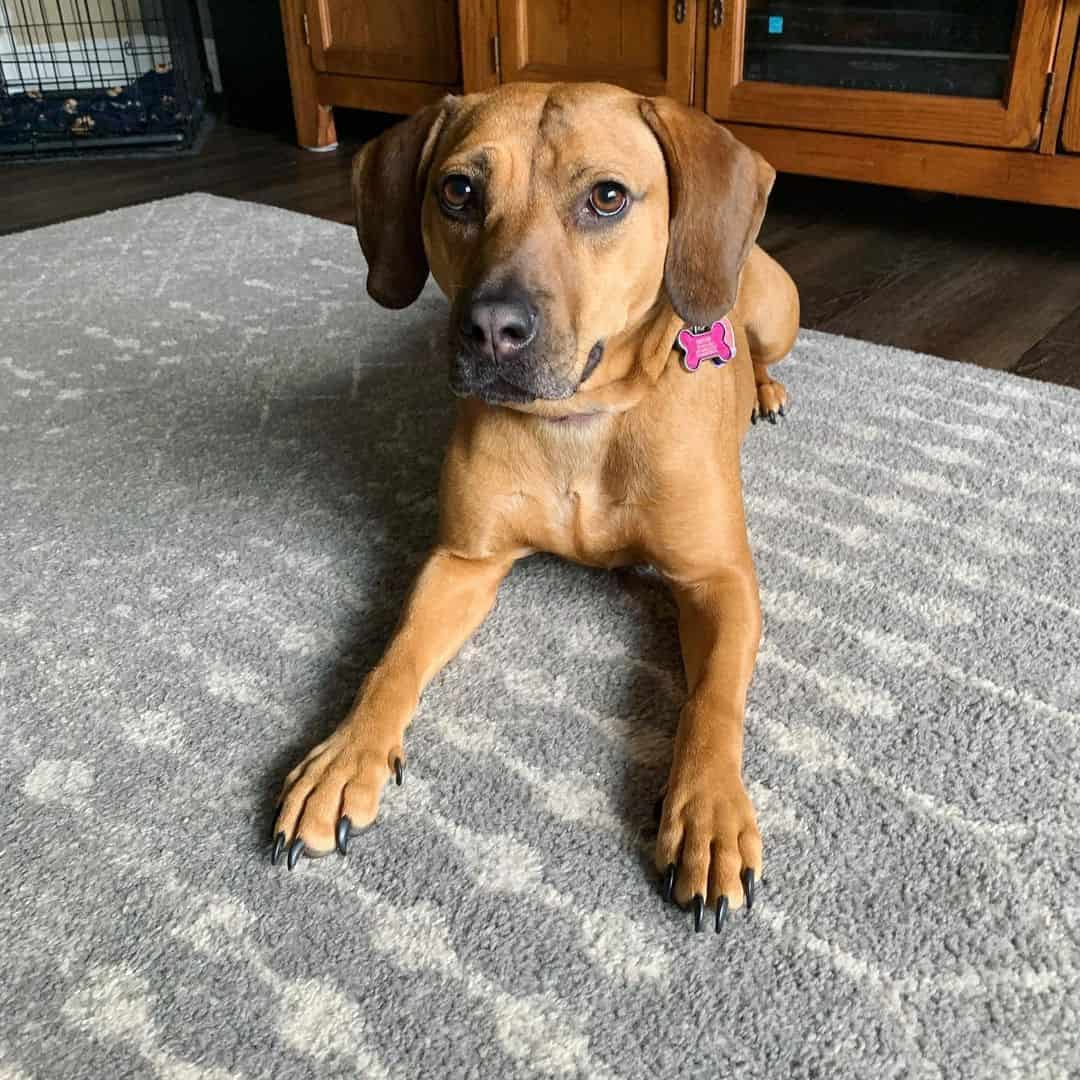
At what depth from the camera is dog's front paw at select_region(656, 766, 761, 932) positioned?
125 cm

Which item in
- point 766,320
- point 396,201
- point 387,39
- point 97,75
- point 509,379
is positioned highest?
point 396,201

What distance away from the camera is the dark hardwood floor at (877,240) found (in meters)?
2.94

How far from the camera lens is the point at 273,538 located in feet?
6.89

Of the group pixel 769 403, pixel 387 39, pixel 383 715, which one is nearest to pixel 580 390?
pixel 383 715

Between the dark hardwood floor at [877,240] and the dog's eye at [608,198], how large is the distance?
5.09 ft

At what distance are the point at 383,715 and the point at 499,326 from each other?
55 centimetres

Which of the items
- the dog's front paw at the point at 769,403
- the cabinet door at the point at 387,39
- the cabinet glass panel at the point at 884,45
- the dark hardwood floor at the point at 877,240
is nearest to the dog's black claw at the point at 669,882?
the dog's front paw at the point at 769,403

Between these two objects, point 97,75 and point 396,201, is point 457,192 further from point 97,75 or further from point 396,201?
point 97,75

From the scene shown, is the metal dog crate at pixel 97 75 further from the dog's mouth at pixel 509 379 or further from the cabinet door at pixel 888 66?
the dog's mouth at pixel 509 379

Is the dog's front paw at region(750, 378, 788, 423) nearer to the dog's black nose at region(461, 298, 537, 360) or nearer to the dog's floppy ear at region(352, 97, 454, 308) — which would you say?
the dog's floppy ear at region(352, 97, 454, 308)

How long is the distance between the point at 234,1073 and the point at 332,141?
5.07 m

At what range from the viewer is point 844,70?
361 cm

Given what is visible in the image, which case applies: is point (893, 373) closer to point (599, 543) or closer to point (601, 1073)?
point (599, 543)

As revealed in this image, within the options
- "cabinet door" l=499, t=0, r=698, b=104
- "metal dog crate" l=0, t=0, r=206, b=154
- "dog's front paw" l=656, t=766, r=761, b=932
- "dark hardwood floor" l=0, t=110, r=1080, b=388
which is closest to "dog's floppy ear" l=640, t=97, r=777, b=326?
"dog's front paw" l=656, t=766, r=761, b=932
